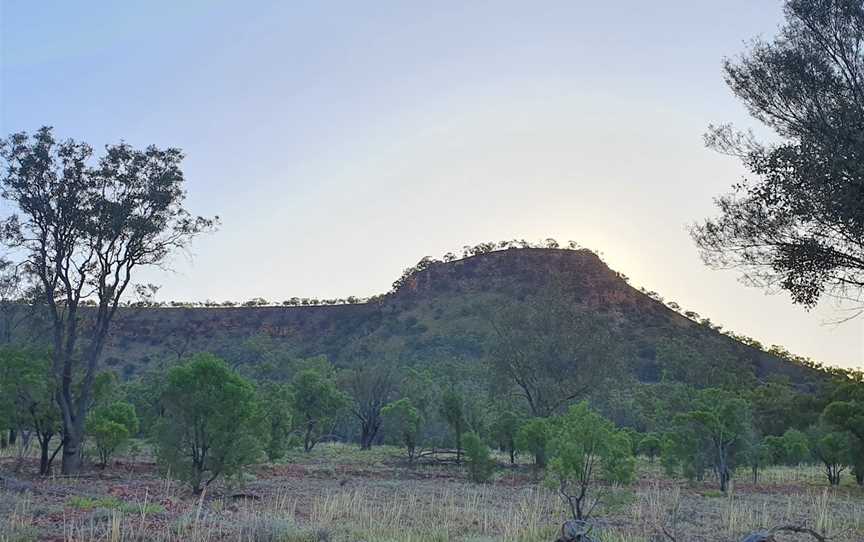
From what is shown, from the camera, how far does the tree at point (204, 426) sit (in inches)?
757

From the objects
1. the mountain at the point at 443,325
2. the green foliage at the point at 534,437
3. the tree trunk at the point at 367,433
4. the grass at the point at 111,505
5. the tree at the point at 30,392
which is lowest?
the tree trunk at the point at 367,433

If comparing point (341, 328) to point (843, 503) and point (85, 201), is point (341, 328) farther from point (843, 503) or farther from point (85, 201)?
point (843, 503)

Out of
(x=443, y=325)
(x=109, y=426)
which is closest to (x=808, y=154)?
(x=109, y=426)

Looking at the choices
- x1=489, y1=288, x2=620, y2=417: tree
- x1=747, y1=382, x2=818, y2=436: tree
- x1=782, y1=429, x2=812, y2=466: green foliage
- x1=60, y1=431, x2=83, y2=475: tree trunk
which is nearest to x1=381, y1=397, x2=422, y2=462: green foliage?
x1=489, y1=288, x2=620, y2=417: tree

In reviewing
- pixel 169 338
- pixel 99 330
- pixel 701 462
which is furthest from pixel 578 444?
pixel 169 338

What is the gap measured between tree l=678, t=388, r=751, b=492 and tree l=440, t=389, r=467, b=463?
11.4m

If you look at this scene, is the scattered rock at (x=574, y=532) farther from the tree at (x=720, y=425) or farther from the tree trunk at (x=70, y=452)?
the tree trunk at (x=70, y=452)

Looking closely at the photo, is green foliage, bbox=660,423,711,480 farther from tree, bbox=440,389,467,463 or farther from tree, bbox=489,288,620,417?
tree, bbox=440,389,467,463

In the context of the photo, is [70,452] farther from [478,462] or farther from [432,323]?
[432,323]

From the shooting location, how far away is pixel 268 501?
55.0ft

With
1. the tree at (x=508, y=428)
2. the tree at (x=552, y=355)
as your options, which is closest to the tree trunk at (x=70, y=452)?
the tree at (x=508, y=428)

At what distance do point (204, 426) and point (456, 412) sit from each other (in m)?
18.1

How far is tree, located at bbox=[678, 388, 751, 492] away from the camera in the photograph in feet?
85.0

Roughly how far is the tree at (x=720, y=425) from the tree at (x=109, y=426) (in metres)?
20.9
